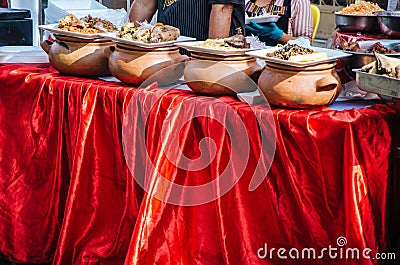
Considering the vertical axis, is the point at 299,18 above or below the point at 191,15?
below

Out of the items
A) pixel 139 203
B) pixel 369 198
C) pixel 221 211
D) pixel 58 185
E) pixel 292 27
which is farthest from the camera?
pixel 292 27

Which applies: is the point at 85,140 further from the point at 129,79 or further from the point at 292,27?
the point at 292,27

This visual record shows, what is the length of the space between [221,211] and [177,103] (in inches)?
16.1

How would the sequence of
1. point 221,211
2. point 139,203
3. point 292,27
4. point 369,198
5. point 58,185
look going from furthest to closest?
1. point 292,27
2. point 58,185
3. point 139,203
4. point 221,211
5. point 369,198

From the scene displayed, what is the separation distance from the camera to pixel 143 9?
3555 mm

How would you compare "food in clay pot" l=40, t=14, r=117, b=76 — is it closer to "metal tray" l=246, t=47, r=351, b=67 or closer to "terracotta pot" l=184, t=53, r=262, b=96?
"terracotta pot" l=184, t=53, r=262, b=96

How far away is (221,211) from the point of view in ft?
7.79

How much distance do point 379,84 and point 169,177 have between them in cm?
81

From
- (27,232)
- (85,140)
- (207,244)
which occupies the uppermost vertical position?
(85,140)

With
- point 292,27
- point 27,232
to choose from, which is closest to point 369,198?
point 27,232

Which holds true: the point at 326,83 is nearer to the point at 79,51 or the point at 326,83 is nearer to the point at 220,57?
the point at 220,57

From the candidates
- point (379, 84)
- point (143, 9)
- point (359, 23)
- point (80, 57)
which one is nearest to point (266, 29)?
point (359, 23)

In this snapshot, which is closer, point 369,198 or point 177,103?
point 369,198

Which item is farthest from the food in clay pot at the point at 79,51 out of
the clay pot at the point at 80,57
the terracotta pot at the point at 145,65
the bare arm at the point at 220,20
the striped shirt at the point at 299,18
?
the striped shirt at the point at 299,18
